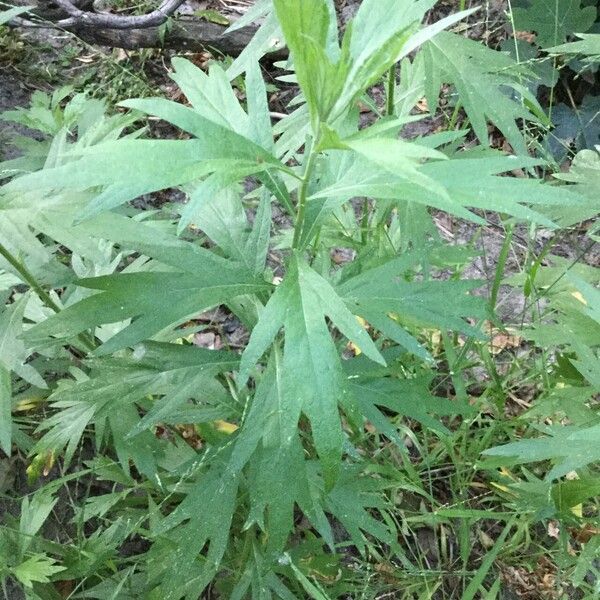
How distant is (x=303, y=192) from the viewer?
1196mm

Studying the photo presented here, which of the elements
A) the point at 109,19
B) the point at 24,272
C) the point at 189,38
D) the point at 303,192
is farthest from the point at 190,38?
the point at 303,192

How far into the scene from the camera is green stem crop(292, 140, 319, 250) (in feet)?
3.73

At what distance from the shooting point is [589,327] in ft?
5.86

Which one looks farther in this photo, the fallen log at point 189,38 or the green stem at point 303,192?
the fallen log at point 189,38

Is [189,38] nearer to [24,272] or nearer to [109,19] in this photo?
[109,19]

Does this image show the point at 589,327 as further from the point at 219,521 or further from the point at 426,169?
the point at 219,521

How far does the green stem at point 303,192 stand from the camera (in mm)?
1136

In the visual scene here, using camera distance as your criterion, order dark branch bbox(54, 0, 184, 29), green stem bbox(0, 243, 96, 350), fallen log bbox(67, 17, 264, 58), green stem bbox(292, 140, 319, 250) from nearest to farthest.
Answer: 1. green stem bbox(292, 140, 319, 250)
2. green stem bbox(0, 243, 96, 350)
3. dark branch bbox(54, 0, 184, 29)
4. fallen log bbox(67, 17, 264, 58)

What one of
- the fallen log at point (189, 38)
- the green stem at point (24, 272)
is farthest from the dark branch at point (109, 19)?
the green stem at point (24, 272)

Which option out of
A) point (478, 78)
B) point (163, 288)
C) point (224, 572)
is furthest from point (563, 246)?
point (163, 288)

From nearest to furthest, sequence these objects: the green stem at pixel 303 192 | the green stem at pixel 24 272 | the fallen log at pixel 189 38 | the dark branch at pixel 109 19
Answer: the green stem at pixel 303 192 < the green stem at pixel 24 272 < the dark branch at pixel 109 19 < the fallen log at pixel 189 38

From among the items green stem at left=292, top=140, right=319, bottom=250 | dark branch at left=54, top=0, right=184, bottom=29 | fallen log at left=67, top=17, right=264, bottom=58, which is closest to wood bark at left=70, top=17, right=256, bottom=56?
fallen log at left=67, top=17, right=264, bottom=58

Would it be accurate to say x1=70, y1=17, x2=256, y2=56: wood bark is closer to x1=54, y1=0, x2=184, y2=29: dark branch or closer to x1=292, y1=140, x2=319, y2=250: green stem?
x1=54, y1=0, x2=184, y2=29: dark branch

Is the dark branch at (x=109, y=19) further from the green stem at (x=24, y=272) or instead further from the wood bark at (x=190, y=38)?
the green stem at (x=24, y=272)
